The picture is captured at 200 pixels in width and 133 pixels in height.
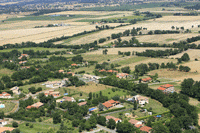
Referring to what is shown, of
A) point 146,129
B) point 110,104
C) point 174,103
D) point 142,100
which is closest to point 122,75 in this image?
point 142,100

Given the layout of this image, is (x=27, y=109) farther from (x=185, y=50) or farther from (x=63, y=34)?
(x=63, y=34)

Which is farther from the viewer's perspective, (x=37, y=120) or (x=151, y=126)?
(x=37, y=120)

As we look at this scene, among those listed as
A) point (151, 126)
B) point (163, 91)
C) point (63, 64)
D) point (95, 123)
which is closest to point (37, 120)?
point (95, 123)

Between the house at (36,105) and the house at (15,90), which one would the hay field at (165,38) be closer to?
the house at (15,90)

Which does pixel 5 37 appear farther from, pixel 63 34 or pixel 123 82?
pixel 123 82

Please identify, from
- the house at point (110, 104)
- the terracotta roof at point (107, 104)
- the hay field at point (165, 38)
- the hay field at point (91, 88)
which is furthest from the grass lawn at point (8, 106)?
the hay field at point (165, 38)

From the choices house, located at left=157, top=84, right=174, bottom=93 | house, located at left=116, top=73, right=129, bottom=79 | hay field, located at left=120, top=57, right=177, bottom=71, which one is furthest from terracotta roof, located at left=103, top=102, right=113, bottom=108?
hay field, located at left=120, top=57, right=177, bottom=71

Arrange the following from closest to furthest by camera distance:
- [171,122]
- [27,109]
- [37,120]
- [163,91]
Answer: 1. [171,122]
2. [37,120]
3. [27,109]
4. [163,91]

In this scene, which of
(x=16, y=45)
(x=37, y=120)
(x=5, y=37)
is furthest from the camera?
(x=5, y=37)
